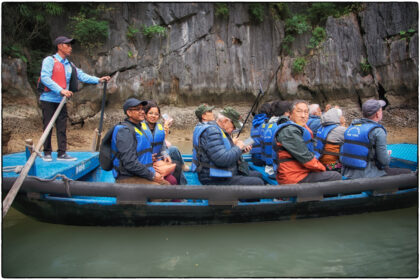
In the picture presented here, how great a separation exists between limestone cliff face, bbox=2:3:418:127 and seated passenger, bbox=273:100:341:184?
9.54 m

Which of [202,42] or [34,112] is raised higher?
[202,42]

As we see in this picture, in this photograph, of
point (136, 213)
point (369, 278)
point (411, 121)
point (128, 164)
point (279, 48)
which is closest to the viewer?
point (369, 278)

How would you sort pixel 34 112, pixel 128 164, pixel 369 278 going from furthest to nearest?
pixel 34 112 → pixel 128 164 → pixel 369 278

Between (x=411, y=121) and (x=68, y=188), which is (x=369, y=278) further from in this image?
(x=411, y=121)

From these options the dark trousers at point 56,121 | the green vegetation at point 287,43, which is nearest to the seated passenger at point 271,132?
the dark trousers at point 56,121

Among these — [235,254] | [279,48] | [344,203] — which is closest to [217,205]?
[235,254]

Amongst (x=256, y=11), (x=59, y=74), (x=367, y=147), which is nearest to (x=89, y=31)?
(x=256, y=11)

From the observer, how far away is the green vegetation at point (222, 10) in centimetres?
1290

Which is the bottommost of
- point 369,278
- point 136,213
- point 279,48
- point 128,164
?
point 369,278

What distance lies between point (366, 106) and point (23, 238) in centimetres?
420

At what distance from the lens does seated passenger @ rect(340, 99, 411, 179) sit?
366 centimetres

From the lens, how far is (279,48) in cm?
1367

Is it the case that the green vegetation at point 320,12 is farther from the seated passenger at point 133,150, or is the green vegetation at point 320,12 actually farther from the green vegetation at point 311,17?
the seated passenger at point 133,150

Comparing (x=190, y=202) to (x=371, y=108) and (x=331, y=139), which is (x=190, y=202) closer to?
(x=331, y=139)
